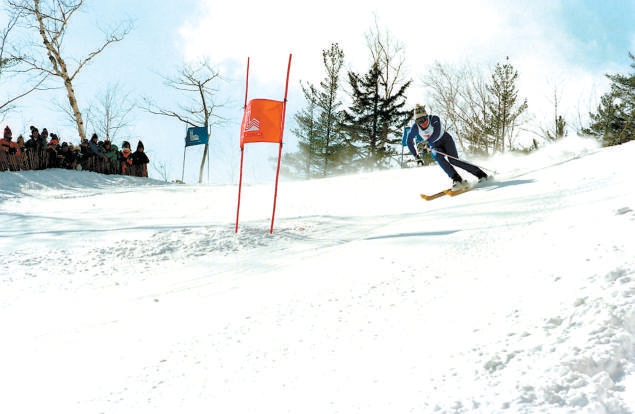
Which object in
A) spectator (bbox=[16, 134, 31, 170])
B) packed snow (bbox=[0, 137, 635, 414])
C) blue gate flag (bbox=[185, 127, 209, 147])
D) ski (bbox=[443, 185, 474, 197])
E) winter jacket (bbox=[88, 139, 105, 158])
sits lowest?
packed snow (bbox=[0, 137, 635, 414])

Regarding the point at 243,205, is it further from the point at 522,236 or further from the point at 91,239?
the point at 522,236

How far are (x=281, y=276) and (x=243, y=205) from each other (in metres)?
5.82

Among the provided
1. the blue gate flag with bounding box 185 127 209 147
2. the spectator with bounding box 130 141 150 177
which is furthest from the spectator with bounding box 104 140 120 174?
the blue gate flag with bounding box 185 127 209 147

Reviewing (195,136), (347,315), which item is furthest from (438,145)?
(195,136)

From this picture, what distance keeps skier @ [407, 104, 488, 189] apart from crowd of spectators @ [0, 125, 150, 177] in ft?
46.4

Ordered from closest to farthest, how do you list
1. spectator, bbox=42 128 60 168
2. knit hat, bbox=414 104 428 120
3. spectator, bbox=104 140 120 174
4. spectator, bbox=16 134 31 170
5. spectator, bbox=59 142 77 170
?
knit hat, bbox=414 104 428 120, spectator, bbox=16 134 31 170, spectator, bbox=42 128 60 168, spectator, bbox=59 142 77 170, spectator, bbox=104 140 120 174

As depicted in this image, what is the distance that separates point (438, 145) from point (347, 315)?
7.29 m

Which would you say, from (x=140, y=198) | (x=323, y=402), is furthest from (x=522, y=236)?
(x=140, y=198)

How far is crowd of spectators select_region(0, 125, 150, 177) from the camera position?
16.3m

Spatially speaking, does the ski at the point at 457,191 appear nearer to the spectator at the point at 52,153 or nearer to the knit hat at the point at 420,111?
the knit hat at the point at 420,111

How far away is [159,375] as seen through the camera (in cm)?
317

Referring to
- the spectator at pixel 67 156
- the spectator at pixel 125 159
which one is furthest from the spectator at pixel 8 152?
the spectator at pixel 125 159

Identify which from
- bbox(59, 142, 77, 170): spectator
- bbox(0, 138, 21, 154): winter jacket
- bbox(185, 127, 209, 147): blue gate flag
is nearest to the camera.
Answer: bbox(0, 138, 21, 154): winter jacket

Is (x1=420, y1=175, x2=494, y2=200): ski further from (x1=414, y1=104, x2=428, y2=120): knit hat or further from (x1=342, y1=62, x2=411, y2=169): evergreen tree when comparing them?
(x1=342, y1=62, x2=411, y2=169): evergreen tree
